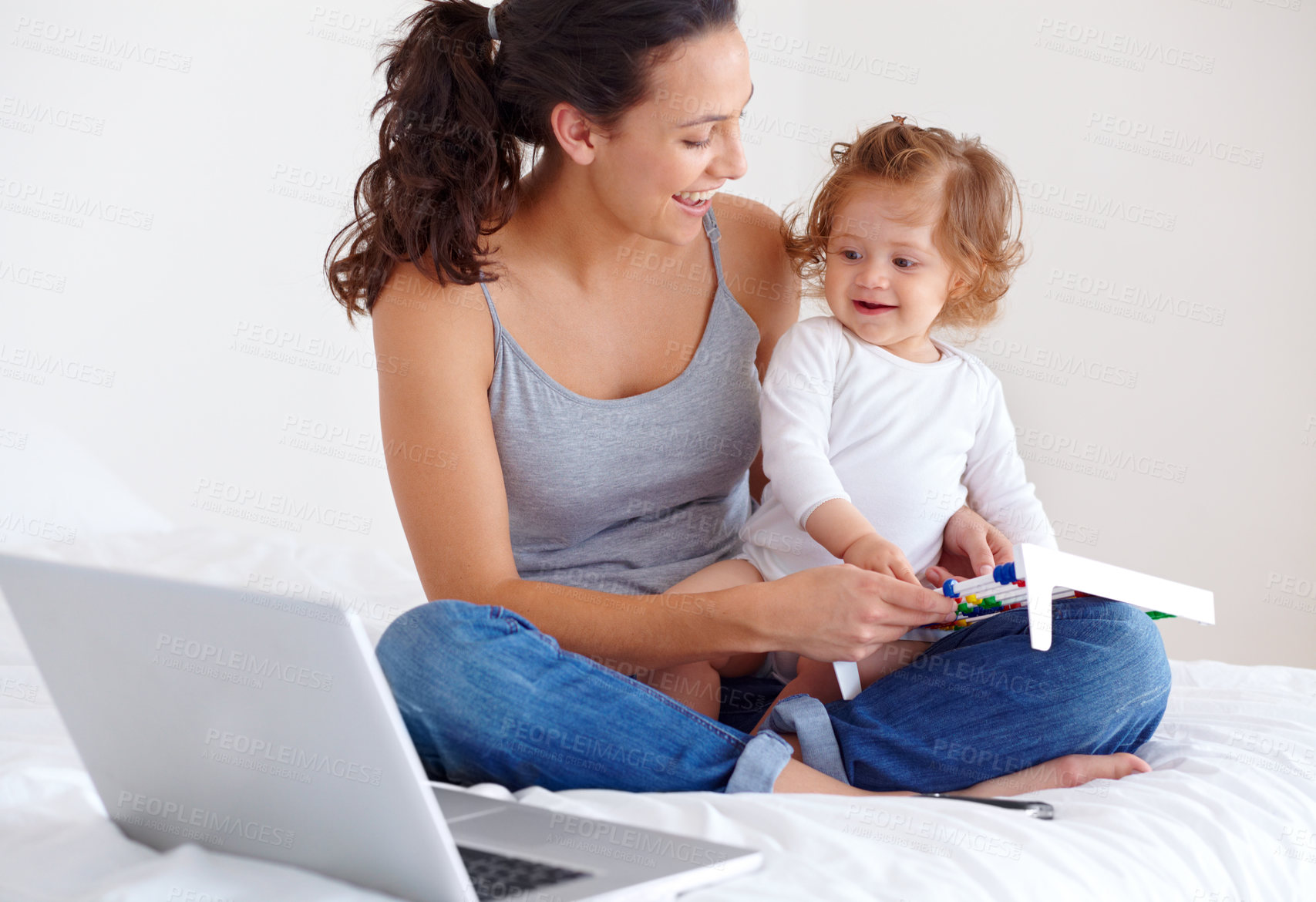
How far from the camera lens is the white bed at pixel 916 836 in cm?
77

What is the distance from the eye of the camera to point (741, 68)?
4.17 feet

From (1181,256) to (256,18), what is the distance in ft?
7.26

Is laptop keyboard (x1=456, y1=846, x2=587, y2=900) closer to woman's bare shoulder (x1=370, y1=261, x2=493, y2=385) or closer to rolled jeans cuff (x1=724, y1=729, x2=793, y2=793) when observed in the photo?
rolled jeans cuff (x1=724, y1=729, x2=793, y2=793)

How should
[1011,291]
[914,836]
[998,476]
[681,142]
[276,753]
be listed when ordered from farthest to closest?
[1011,291] < [998,476] < [681,142] < [914,836] < [276,753]

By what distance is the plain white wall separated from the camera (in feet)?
7.39

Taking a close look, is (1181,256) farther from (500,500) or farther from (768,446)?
(500,500)

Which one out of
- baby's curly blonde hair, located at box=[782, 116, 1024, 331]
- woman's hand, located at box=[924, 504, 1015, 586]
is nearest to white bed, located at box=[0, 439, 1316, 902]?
woman's hand, located at box=[924, 504, 1015, 586]

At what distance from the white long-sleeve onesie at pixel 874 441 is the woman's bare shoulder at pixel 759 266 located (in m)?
0.12

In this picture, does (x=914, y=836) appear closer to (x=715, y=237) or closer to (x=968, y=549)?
(x=968, y=549)

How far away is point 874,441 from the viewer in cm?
141

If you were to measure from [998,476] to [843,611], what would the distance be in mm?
502

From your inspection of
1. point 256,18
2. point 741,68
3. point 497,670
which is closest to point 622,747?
point 497,670

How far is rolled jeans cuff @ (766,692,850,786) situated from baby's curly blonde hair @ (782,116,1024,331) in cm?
63

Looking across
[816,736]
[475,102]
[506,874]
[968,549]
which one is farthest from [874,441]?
[506,874]
